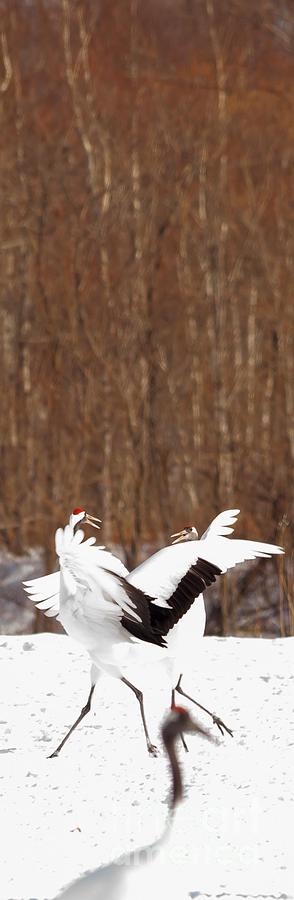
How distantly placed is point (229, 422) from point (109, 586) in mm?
8850

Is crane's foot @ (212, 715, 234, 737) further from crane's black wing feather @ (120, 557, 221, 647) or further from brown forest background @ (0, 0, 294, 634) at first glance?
brown forest background @ (0, 0, 294, 634)

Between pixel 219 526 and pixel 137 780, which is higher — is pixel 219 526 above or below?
above

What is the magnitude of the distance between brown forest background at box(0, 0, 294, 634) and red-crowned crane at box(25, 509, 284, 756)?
22.8ft

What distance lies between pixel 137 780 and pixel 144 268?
9.49 meters

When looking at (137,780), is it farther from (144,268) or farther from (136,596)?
(144,268)

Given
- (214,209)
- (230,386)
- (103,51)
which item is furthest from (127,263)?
(103,51)

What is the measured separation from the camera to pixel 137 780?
439cm

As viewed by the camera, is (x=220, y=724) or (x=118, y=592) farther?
(x=220, y=724)

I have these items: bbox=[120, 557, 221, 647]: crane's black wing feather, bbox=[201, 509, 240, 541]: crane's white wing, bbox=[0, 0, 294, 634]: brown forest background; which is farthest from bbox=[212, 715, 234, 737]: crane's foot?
bbox=[0, 0, 294, 634]: brown forest background

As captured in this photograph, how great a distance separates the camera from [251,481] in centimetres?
1255

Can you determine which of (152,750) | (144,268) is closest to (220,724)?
(152,750)

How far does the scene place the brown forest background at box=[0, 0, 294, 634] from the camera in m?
12.7

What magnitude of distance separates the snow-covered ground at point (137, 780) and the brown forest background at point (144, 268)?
5.75 metres

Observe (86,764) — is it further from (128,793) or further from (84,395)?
(84,395)
